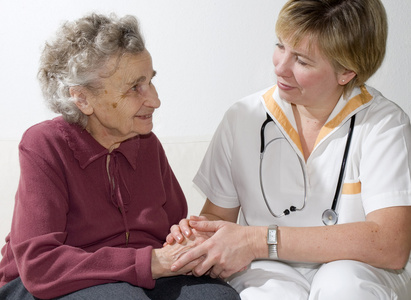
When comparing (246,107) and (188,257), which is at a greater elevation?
(246,107)

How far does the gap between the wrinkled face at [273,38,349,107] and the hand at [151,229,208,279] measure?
526 mm

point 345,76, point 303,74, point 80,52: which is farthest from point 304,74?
point 80,52

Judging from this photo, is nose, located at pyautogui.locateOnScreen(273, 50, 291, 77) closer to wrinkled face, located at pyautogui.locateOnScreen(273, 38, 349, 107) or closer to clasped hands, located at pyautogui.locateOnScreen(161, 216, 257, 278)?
wrinkled face, located at pyautogui.locateOnScreen(273, 38, 349, 107)

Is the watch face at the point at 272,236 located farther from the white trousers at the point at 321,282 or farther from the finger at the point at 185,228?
the finger at the point at 185,228

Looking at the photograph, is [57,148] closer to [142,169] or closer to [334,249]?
[142,169]

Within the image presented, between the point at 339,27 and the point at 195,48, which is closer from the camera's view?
the point at 339,27

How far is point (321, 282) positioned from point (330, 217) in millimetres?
276

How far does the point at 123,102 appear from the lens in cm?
188

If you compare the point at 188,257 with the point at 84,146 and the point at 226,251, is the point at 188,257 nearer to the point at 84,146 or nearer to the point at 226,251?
the point at 226,251

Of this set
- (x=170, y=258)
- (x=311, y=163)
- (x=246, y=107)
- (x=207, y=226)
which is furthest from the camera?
(x=246, y=107)

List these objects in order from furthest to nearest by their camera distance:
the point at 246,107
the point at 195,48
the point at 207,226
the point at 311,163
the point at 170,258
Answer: the point at 195,48, the point at 246,107, the point at 311,163, the point at 207,226, the point at 170,258

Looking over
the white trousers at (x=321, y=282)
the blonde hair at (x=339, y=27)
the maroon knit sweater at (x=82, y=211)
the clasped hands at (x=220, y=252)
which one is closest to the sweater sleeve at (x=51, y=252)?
the maroon knit sweater at (x=82, y=211)

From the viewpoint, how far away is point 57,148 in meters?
1.81

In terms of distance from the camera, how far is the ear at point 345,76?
1.97m
